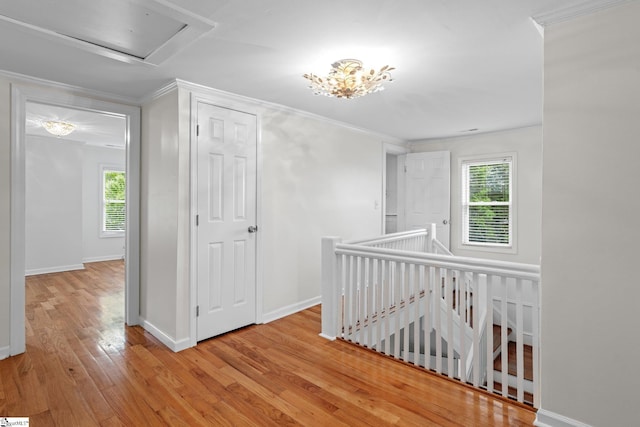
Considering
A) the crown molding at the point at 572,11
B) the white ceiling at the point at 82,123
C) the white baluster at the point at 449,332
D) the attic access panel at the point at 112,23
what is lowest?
the white baluster at the point at 449,332

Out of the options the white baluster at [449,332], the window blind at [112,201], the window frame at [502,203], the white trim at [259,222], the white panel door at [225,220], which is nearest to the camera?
the white baluster at [449,332]

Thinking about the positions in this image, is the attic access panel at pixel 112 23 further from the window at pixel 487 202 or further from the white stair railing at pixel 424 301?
the window at pixel 487 202

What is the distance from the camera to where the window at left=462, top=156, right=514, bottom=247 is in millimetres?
4875

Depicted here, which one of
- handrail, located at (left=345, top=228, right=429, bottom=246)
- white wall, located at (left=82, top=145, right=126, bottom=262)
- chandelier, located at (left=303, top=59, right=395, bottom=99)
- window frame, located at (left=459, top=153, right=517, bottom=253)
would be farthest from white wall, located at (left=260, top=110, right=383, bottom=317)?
white wall, located at (left=82, top=145, right=126, bottom=262)

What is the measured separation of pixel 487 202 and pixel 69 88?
5.35 metres

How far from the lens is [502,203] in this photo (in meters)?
4.91

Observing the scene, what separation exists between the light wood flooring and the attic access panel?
7.44 ft

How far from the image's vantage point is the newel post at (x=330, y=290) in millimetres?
3010

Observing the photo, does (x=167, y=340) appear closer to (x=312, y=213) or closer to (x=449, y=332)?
(x=312, y=213)

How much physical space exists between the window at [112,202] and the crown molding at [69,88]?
4368 mm

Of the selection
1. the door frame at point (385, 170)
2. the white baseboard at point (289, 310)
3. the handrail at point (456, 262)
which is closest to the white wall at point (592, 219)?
the handrail at point (456, 262)

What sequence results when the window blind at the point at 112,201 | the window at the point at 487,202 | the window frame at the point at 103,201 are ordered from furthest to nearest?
the window blind at the point at 112,201, the window frame at the point at 103,201, the window at the point at 487,202

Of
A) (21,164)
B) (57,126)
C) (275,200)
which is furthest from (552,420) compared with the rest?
(57,126)

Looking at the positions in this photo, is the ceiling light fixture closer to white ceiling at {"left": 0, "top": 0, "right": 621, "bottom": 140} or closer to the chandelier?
white ceiling at {"left": 0, "top": 0, "right": 621, "bottom": 140}
